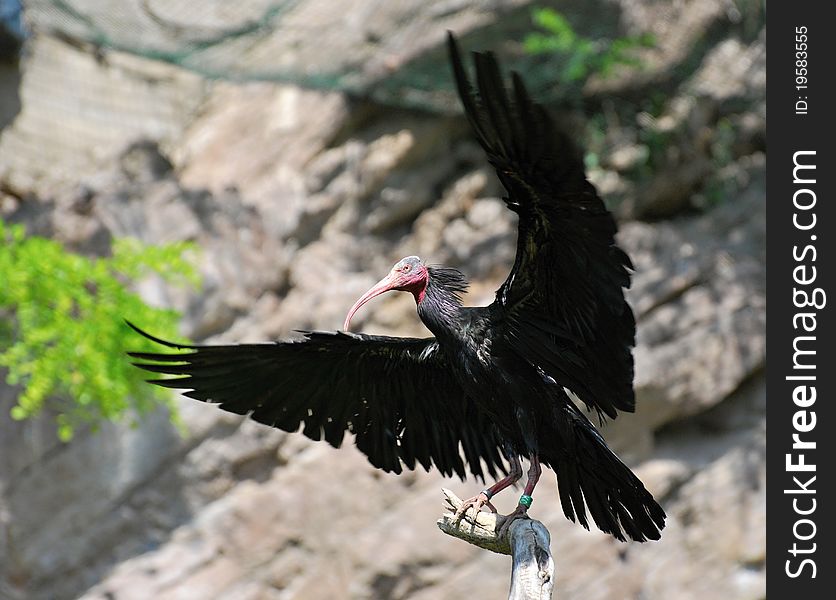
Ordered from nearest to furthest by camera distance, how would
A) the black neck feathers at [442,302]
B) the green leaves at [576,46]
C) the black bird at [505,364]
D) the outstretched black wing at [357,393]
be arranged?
the black bird at [505,364]
the black neck feathers at [442,302]
the outstretched black wing at [357,393]
the green leaves at [576,46]

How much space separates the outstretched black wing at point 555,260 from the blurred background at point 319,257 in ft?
9.28

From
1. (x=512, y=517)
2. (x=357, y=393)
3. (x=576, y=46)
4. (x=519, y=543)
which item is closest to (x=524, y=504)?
(x=512, y=517)

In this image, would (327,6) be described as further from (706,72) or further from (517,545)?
(517,545)

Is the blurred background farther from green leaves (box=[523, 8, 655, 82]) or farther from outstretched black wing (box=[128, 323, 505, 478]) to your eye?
outstretched black wing (box=[128, 323, 505, 478])

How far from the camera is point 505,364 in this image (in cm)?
287

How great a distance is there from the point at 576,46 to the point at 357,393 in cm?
377

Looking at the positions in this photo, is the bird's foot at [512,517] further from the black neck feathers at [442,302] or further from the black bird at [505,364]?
the black neck feathers at [442,302]

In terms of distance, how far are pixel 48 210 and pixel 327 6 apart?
2.22 meters

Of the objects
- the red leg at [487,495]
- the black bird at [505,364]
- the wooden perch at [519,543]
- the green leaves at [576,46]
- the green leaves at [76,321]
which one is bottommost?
the wooden perch at [519,543]

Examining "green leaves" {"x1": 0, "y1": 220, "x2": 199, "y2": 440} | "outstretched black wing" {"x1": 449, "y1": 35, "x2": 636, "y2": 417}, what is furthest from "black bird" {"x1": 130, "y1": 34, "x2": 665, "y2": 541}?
"green leaves" {"x1": 0, "y1": 220, "x2": 199, "y2": 440}

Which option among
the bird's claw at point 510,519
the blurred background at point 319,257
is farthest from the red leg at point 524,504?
the blurred background at point 319,257

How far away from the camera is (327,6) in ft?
21.9

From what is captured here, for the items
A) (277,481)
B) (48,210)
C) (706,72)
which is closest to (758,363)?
(706,72)

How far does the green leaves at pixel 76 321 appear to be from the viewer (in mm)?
5395
